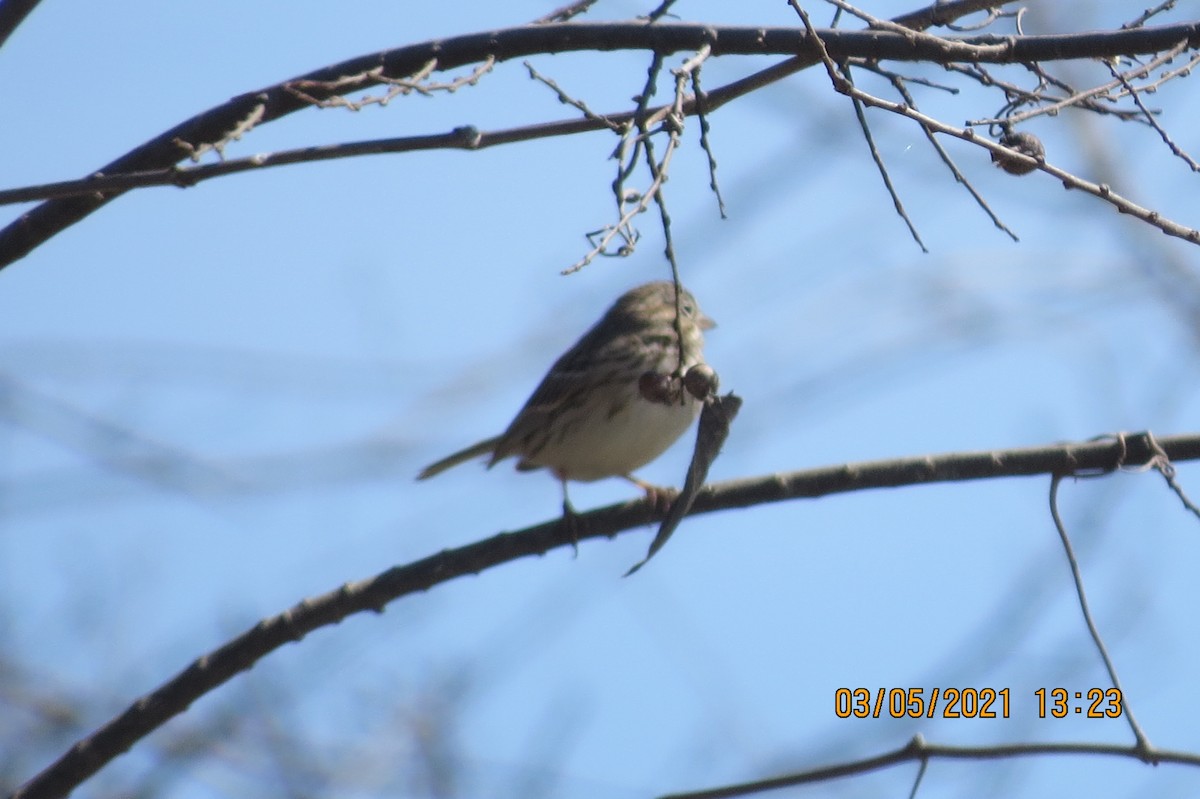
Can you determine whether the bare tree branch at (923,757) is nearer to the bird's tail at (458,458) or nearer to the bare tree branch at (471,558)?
the bare tree branch at (471,558)

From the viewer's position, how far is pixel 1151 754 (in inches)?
90.4

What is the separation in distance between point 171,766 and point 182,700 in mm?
3051

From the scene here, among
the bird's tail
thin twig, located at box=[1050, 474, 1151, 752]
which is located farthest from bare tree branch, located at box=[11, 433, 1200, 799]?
the bird's tail

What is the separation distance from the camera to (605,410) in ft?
17.3

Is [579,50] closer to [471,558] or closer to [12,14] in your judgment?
[12,14]

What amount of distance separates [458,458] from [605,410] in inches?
43.8

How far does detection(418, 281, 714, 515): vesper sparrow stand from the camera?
16.9ft

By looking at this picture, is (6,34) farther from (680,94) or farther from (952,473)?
(952,473)

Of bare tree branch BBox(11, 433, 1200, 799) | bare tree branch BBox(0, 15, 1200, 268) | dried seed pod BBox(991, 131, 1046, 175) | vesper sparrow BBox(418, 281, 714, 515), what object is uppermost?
vesper sparrow BBox(418, 281, 714, 515)

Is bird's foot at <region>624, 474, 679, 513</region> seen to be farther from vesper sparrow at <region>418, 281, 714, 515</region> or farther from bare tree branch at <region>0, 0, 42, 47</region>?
bare tree branch at <region>0, 0, 42, 47</region>

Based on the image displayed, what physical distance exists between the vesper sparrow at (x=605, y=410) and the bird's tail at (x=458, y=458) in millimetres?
80

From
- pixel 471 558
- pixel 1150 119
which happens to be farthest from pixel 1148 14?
pixel 471 558

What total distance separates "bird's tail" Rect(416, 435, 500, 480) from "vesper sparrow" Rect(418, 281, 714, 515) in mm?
80

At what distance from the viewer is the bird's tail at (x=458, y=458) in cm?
608
